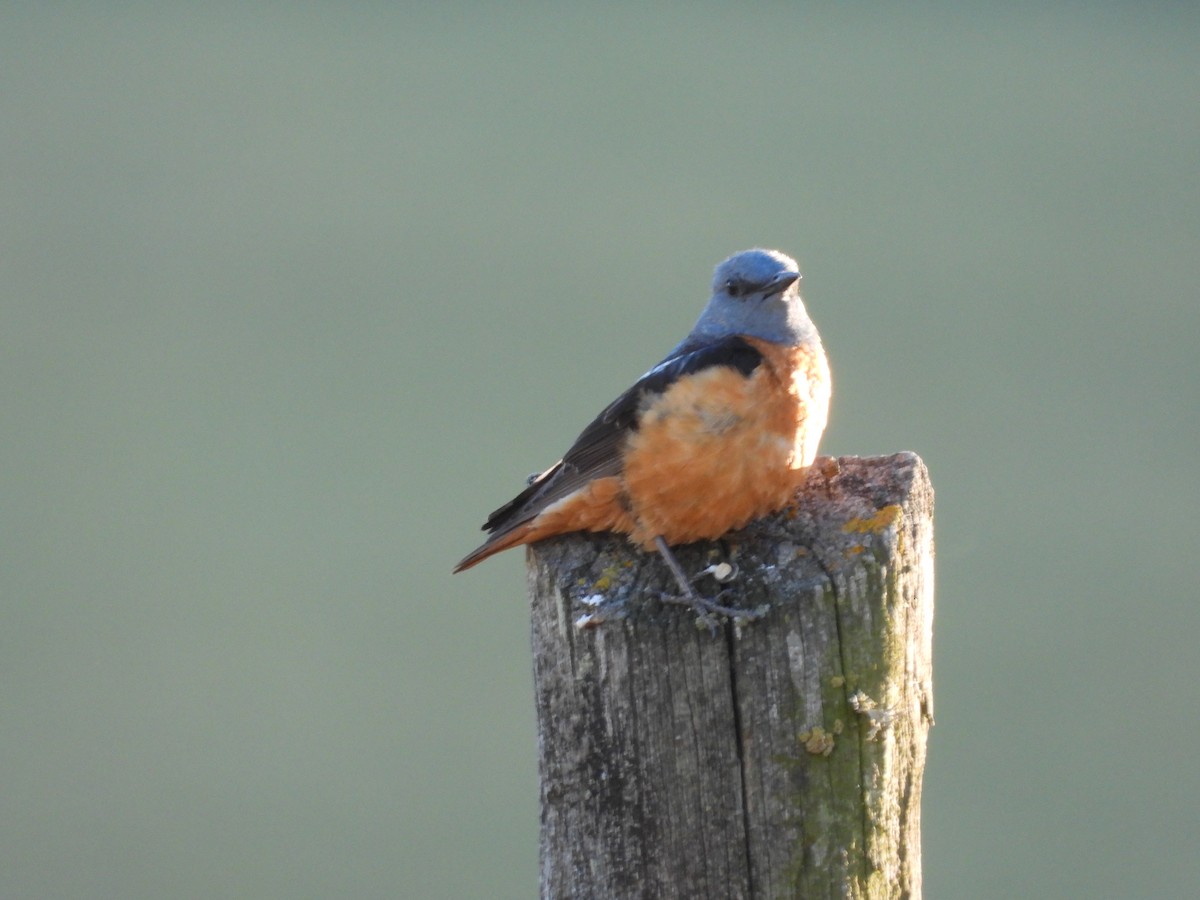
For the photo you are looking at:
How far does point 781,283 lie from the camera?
3746mm

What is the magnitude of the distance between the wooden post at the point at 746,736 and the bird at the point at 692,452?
11.1 inches

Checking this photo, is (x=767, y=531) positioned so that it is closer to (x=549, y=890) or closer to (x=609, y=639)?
(x=609, y=639)

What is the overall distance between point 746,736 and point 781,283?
1571mm

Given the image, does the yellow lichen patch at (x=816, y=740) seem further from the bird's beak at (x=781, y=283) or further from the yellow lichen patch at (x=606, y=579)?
the bird's beak at (x=781, y=283)

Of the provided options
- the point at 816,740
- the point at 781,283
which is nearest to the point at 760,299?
the point at 781,283

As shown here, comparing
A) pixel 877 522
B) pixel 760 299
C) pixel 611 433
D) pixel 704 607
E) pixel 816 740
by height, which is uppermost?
pixel 760 299

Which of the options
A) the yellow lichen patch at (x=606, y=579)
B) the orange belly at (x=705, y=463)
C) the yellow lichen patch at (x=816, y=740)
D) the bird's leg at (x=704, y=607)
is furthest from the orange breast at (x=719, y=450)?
the yellow lichen patch at (x=816, y=740)

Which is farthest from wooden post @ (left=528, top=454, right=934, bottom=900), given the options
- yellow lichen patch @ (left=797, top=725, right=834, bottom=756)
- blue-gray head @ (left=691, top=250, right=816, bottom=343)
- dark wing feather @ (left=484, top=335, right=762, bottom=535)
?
blue-gray head @ (left=691, top=250, right=816, bottom=343)

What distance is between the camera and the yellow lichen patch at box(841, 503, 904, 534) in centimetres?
284

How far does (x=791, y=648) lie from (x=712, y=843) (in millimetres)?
432

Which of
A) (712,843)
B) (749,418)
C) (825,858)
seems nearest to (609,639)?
(712,843)

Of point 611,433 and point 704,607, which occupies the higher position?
point 611,433

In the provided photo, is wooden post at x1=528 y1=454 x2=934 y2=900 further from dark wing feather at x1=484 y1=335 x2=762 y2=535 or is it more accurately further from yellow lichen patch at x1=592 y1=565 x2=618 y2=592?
dark wing feather at x1=484 y1=335 x2=762 y2=535

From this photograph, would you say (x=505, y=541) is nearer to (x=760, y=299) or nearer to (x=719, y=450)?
(x=719, y=450)
